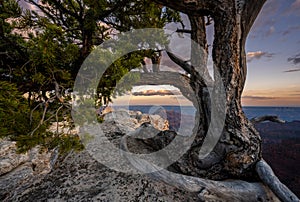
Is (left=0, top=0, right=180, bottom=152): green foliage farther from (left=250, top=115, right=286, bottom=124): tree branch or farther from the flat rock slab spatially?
(left=250, top=115, right=286, bottom=124): tree branch

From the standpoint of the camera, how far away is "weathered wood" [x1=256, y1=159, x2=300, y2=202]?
2125 mm

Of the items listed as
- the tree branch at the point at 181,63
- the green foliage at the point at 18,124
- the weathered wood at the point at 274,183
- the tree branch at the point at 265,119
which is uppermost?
the tree branch at the point at 181,63

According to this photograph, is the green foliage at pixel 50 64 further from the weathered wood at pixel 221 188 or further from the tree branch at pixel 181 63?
the weathered wood at pixel 221 188

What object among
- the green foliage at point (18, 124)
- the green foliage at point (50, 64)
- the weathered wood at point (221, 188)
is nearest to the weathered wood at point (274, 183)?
the weathered wood at point (221, 188)

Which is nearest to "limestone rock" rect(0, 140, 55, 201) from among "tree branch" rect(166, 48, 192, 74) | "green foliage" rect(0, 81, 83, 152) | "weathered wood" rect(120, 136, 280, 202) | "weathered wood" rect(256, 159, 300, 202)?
"green foliage" rect(0, 81, 83, 152)

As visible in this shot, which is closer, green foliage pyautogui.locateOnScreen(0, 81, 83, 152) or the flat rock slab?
green foliage pyautogui.locateOnScreen(0, 81, 83, 152)

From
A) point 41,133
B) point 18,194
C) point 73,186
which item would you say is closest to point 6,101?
point 41,133

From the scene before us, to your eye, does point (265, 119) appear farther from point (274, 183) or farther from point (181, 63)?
point (181, 63)

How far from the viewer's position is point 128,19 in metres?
3.57

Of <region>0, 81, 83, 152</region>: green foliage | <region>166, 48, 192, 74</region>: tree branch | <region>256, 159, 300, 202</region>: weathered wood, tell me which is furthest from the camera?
<region>166, 48, 192, 74</region>: tree branch

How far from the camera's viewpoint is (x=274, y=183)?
90.4 inches

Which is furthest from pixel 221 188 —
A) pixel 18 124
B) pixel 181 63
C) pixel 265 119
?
pixel 18 124

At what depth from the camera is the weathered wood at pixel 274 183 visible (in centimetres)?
212

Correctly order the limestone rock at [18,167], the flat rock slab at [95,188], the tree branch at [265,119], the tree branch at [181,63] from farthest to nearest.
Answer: the tree branch at [181,63] < the tree branch at [265,119] < the limestone rock at [18,167] < the flat rock slab at [95,188]
